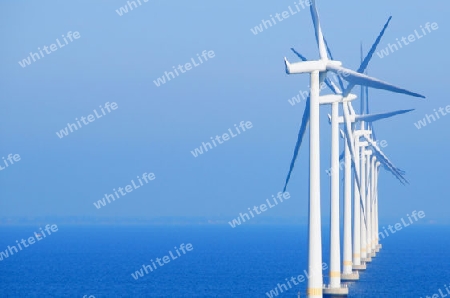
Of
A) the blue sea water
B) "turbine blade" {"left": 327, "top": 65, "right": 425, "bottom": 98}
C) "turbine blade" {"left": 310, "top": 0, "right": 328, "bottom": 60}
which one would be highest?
"turbine blade" {"left": 310, "top": 0, "right": 328, "bottom": 60}

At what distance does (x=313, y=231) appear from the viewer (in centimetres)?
5816

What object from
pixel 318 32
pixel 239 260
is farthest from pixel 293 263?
pixel 318 32

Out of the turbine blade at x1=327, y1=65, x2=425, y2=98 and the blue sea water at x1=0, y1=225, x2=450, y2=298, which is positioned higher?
the turbine blade at x1=327, y1=65, x2=425, y2=98

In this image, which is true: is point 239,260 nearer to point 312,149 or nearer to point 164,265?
point 164,265

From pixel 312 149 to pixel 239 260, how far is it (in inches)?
4835

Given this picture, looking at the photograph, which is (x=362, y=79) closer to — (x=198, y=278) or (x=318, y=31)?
(x=318, y=31)

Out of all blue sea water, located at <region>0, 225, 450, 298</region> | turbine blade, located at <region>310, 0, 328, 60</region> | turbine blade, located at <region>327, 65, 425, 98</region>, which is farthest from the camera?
blue sea water, located at <region>0, 225, 450, 298</region>

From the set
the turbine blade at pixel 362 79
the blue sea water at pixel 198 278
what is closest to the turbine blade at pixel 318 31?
the turbine blade at pixel 362 79

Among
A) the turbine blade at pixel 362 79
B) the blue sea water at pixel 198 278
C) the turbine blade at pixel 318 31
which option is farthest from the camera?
the blue sea water at pixel 198 278

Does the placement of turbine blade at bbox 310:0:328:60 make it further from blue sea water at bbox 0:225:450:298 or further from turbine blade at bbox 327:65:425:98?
blue sea water at bbox 0:225:450:298

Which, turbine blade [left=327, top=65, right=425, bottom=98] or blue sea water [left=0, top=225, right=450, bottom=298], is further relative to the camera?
blue sea water [left=0, top=225, right=450, bottom=298]

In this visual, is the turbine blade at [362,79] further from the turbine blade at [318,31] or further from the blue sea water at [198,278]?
the blue sea water at [198,278]

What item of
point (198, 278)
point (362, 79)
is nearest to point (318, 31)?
point (362, 79)

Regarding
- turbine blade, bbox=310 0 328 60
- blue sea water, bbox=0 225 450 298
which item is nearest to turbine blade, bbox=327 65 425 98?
turbine blade, bbox=310 0 328 60
